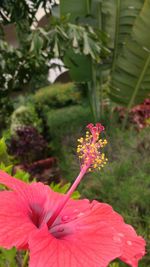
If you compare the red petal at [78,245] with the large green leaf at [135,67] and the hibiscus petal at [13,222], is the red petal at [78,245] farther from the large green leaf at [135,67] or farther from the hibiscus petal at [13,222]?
the large green leaf at [135,67]

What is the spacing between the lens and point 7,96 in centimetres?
538

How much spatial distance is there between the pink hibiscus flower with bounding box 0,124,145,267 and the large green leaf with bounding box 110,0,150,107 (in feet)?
11.9

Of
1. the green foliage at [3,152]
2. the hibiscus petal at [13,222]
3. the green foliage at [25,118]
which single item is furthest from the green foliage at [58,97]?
the hibiscus petal at [13,222]

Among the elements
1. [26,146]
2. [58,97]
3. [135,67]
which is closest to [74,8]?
[135,67]

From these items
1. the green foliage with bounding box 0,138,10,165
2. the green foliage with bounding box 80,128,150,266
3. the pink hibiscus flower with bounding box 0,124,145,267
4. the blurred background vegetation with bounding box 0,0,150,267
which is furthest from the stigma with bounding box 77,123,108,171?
the blurred background vegetation with bounding box 0,0,150,267

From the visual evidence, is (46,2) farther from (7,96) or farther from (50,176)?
(50,176)

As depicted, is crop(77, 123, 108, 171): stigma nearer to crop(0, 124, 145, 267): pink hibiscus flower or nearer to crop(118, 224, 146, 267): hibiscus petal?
crop(0, 124, 145, 267): pink hibiscus flower

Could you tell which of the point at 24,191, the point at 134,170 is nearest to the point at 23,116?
the point at 134,170

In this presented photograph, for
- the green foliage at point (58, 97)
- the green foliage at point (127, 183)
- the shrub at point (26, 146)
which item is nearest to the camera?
the green foliage at point (127, 183)

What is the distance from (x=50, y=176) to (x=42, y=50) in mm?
1204

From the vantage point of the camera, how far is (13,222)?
2.49 ft

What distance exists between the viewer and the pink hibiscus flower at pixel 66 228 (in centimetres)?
71

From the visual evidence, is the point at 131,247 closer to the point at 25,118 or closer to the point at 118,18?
the point at 118,18

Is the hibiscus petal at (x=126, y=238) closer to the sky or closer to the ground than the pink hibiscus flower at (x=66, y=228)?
closer to the ground
